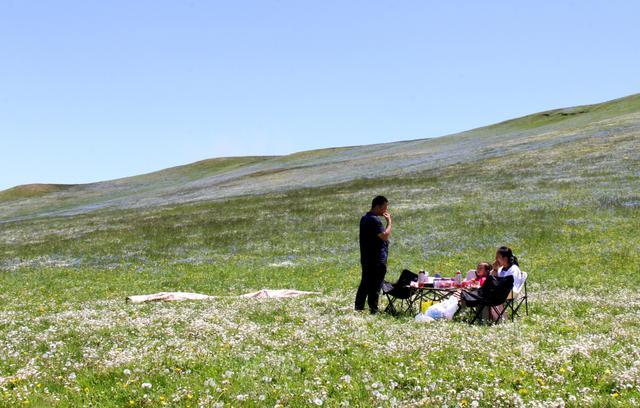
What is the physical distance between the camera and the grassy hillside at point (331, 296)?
9609 millimetres

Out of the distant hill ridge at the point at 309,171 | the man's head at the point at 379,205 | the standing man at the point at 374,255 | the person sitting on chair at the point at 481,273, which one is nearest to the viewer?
the man's head at the point at 379,205

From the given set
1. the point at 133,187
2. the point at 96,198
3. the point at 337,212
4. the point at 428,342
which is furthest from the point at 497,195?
the point at 133,187

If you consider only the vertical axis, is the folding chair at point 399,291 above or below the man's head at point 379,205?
below

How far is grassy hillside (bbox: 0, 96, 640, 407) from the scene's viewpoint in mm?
9609

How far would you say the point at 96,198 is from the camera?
94312 millimetres

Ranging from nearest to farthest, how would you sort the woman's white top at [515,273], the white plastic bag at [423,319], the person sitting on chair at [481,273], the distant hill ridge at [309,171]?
the white plastic bag at [423,319], the woman's white top at [515,273], the person sitting on chair at [481,273], the distant hill ridge at [309,171]

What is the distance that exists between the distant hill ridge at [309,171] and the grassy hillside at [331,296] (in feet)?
20.6

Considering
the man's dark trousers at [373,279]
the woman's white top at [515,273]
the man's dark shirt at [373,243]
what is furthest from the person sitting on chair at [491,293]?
the man's dark shirt at [373,243]

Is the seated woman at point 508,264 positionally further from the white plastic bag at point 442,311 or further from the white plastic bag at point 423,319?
the white plastic bag at point 423,319

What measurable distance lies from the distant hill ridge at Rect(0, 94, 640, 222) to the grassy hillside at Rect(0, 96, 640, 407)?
20.6ft

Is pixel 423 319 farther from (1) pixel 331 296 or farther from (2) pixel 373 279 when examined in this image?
(1) pixel 331 296

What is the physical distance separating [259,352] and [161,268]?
2028 centimetres

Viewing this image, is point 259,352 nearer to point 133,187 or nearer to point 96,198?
point 96,198

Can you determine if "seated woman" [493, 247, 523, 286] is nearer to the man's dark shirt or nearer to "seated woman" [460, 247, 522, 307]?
"seated woman" [460, 247, 522, 307]
